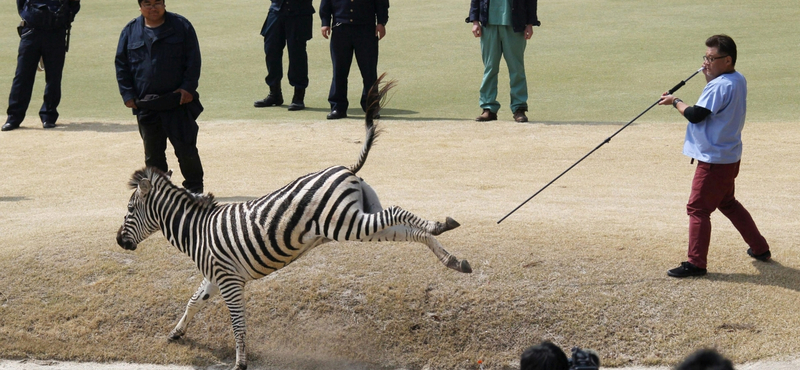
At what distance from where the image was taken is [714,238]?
739 centimetres

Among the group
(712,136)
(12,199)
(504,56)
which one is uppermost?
(712,136)

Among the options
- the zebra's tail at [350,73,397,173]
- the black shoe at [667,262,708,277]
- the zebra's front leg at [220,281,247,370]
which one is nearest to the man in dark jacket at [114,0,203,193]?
the zebra's front leg at [220,281,247,370]

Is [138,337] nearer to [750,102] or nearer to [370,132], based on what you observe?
[370,132]

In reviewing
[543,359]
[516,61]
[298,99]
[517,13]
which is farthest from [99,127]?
[543,359]

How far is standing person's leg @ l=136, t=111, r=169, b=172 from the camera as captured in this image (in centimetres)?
784

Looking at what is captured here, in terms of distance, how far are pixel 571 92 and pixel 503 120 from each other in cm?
235

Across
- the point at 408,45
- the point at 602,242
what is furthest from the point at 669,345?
the point at 408,45

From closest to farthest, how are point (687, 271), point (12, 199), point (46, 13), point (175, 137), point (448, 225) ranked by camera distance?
point (448, 225), point (687, 271), point (175, 137), point (12, 199), point (46, 13)

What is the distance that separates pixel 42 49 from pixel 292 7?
11.6 ft

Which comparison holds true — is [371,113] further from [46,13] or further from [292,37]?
[46,13]

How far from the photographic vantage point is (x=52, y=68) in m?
12.4

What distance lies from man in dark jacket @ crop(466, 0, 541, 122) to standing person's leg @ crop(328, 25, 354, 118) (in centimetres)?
170

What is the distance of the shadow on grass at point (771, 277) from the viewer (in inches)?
260

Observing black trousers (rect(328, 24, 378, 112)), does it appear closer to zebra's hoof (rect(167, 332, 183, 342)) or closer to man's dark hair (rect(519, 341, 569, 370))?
zebra's hoof (rect(167, 332, 183, 342))
